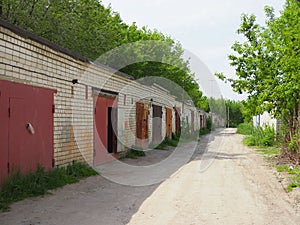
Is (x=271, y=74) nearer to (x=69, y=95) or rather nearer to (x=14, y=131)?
(x=69, y=95)

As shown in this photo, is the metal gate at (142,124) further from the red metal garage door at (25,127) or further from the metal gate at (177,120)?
the metal gate at (177,120)

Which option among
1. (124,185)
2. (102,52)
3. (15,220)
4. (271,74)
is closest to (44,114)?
(124,185)

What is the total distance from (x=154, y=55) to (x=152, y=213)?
83.3ft

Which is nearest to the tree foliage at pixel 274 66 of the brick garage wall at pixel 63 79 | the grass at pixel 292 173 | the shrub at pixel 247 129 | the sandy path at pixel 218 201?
the grass at pixel 292 173

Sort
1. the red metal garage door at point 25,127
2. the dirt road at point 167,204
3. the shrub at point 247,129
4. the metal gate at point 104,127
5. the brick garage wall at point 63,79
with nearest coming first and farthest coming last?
1. the dirt road at point 167,204
2. the red metal garage door at point 25,127
3. the brick garage wall at point 63,79
4. the metal gate at point 104,127
5. the shrub at point 247,129

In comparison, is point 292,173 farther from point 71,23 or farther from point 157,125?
point 71,23

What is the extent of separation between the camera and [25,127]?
6.91m

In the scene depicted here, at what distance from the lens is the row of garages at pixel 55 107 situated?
6414 millimetres

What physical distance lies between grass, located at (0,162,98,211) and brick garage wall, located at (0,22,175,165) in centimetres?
45

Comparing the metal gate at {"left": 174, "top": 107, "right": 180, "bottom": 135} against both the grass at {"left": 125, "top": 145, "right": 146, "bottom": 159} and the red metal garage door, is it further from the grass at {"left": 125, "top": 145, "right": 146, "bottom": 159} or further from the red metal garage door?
the red metal garage door

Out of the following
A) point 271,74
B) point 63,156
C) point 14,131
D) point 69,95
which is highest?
point 271,74

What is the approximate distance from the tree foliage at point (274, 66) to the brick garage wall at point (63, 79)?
4933 millimetres

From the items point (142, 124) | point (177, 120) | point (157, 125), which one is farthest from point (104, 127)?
point (177, 120)

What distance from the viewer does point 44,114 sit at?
7.75 m
